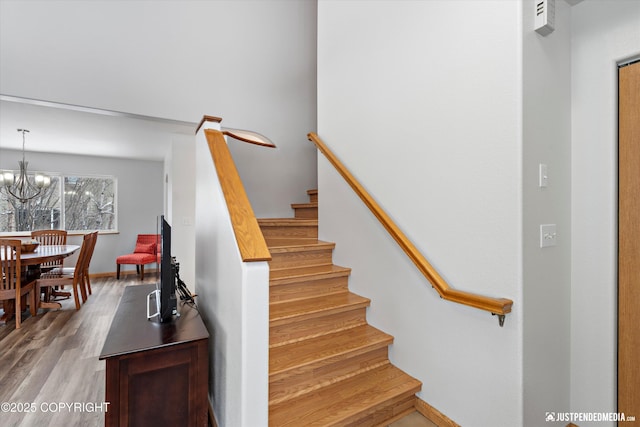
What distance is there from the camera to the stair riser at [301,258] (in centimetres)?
253

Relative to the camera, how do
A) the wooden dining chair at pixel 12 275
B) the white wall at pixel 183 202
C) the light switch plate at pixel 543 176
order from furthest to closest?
1. the white wall at pixel 183 202
2. the wooden dining chair at pixel 12 275
3. the light switch plate at pixel 543 176

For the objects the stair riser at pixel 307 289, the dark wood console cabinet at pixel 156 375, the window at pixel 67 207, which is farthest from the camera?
the window at pixel 67 207

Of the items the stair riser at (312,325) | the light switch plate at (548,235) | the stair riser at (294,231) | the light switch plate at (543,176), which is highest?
the light switch plate at (543,176)

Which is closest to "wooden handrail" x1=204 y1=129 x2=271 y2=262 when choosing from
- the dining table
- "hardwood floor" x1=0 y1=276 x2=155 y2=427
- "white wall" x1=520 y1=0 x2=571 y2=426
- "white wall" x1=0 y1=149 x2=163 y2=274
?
"white wall" x1=520 y1=0 x2=571 y2=426

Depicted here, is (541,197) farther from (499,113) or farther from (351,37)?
(351,37)

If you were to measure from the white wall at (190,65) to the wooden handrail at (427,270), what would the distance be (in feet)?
5.55

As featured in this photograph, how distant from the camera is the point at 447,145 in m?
1.81

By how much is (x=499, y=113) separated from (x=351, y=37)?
1642 millimetres

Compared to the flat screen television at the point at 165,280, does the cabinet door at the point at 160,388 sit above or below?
below

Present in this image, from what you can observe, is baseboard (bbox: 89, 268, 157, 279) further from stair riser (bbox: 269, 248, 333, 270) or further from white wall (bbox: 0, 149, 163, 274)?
stair riser (bbox: 269, 248, 333, 270)

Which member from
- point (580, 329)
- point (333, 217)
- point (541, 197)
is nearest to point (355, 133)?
point (333, 217)

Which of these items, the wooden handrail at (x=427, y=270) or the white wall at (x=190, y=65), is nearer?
the wooden handrail at (x=427, y=270)

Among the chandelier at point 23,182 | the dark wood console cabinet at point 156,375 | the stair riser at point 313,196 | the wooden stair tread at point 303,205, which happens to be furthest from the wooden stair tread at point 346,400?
the chandelier at point 23,182

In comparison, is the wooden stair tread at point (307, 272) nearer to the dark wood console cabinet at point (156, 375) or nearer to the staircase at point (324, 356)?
the staircase at point (324, 356)
